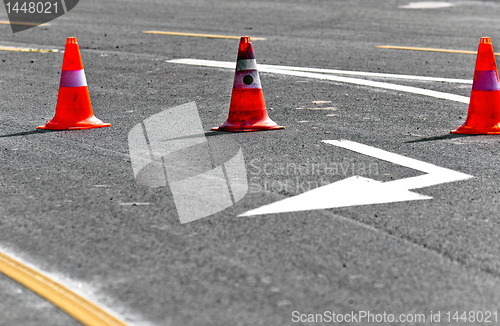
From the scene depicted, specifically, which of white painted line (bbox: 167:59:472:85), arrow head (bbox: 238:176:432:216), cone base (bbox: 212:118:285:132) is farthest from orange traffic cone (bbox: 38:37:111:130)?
white painted line (bbox: 167:59:472:85)

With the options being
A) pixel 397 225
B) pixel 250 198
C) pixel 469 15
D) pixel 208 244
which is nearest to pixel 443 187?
pixel 397 225

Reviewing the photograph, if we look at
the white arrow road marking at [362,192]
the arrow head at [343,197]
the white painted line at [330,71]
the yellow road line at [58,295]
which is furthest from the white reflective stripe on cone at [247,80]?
the yellow road line at [58,295]

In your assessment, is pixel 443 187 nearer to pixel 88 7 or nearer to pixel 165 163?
pixel 165 163

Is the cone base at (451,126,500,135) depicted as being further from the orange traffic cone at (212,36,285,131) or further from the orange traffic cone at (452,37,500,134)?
the orange traffic cone at (212,36,285,131)

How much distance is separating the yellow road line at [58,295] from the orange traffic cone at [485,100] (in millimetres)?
4361

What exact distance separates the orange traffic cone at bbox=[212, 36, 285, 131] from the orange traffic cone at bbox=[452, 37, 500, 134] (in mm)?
1706

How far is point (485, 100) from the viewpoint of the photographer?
22.4ft

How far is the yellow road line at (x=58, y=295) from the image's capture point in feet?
10.4

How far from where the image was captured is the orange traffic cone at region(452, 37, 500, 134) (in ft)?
22.4

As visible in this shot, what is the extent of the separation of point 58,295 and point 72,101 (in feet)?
13.7

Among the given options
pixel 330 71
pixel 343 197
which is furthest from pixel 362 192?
pixel 330 71

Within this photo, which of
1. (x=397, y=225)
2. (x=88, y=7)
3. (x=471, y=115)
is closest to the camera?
(x=397, y=225)

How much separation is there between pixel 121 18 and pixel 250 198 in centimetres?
1325

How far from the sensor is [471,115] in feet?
22.6
